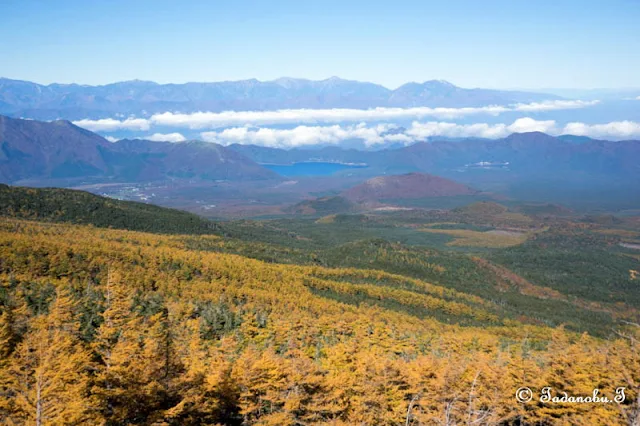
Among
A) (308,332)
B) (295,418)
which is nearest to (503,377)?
(295,418)

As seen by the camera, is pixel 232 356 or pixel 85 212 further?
pixel 85 212

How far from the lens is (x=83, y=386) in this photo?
1169 inches

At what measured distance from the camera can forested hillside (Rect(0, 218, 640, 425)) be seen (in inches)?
1271

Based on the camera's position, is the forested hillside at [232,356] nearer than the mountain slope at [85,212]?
Yes

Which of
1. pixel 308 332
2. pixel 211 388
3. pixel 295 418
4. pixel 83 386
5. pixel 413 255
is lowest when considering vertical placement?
pixel 413 255

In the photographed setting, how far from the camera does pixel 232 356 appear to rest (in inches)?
1879

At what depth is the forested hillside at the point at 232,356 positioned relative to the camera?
32.3 meters

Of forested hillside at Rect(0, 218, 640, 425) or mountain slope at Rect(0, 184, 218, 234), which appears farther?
mountain slope at Rect(0, 184, 218, 234)

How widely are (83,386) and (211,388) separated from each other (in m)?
9.52

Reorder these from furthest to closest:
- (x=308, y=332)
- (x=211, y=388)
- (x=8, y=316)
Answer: (x=308, y=332) → (x=8, y=316) → (x=211, y=388)

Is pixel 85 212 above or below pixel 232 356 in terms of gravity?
above

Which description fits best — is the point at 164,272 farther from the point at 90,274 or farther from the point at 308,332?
the point at 308,332

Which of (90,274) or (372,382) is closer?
(372,382)

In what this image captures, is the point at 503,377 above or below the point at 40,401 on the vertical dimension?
below
